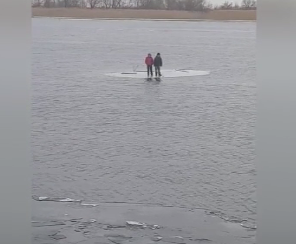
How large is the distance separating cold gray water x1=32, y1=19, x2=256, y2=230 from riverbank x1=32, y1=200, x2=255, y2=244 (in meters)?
0.24

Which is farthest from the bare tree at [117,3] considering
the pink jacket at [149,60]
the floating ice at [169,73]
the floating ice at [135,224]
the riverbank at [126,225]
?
the floating ice at [135,224]

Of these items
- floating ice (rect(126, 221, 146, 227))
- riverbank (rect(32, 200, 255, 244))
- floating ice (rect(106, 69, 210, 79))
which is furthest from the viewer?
floating ice (rect(106, 69, 210, 79))

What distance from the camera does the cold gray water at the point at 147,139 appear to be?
239 inches

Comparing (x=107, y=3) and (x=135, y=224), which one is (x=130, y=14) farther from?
(x=135, y=224)

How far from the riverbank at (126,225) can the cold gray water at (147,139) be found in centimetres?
24

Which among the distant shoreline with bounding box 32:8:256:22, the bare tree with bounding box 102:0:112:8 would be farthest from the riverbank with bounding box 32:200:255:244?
the distant shoreline with bounding box 32:8:256:22

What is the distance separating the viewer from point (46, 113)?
10016mm

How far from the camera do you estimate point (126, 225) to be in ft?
16.6

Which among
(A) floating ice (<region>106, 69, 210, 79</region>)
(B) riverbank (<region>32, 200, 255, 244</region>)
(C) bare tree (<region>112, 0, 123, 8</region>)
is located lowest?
(A) floating ice (<region>106, 69, 210, 79</region>)

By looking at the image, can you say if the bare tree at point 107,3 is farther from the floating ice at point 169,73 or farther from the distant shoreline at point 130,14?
the floating ice at point 169,73

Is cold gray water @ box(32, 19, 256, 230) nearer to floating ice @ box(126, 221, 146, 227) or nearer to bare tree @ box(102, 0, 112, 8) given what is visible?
floating ice @ box(126, 221, 146, 227)

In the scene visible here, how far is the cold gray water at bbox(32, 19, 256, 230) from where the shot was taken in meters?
6.07
